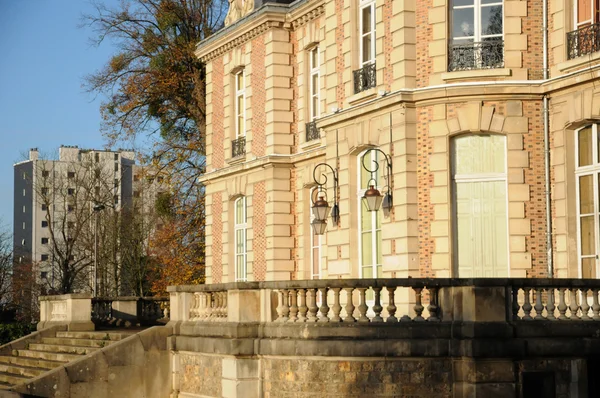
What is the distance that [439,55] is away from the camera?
20.8 meters

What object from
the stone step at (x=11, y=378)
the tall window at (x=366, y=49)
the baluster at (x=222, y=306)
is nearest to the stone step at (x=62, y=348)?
the stone step at (x=11, y=378)

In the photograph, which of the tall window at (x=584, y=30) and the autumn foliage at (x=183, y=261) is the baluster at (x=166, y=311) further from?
the tall window at (x=584, y=30)

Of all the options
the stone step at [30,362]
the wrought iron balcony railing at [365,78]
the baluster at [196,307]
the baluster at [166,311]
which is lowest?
the stone step at [30,362]

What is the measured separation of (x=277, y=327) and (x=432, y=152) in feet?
14.6

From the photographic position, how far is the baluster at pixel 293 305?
18.6m

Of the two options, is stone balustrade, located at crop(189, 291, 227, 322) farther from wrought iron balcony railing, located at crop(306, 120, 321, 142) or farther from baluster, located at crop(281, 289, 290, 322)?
wrought iron balcony railing, located at crop(306, 120, 321, 142)

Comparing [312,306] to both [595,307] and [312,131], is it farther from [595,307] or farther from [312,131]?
[312,131]

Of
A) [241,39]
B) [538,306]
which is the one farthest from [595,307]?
[241,39]

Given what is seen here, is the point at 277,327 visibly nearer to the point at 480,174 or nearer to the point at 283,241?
the point at 480,174

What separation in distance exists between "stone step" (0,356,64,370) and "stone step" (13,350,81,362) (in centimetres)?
15

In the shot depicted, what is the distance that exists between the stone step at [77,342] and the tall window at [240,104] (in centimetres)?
776

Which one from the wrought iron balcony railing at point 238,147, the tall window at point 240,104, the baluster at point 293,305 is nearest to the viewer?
the baluster at point 293,305

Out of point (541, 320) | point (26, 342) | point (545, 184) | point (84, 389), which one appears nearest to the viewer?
point (541, 320)

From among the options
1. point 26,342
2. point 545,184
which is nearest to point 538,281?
point 545,184
